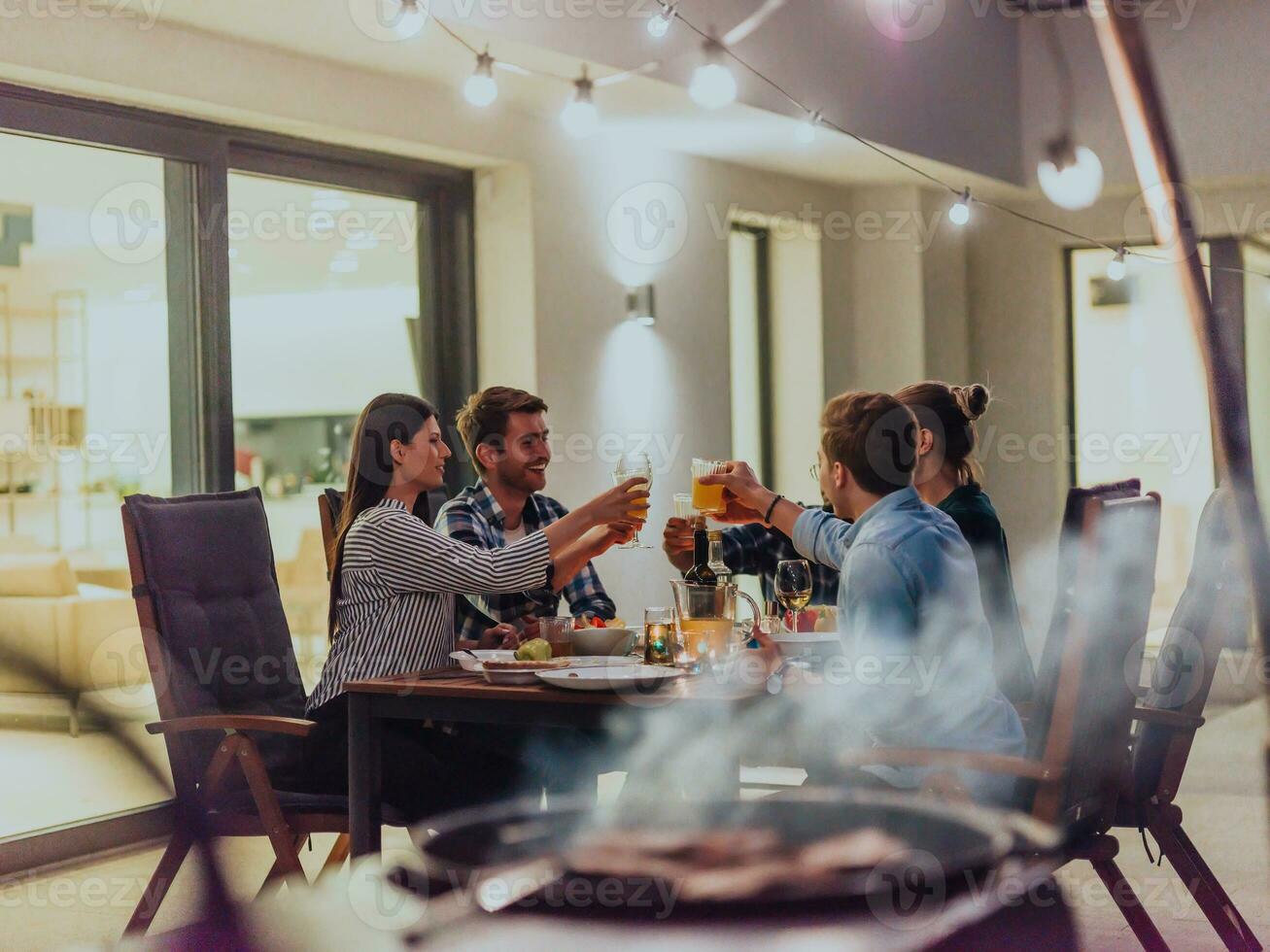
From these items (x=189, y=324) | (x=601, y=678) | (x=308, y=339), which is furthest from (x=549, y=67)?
(x=601, y=678)

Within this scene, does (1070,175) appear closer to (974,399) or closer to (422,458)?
(974,399)

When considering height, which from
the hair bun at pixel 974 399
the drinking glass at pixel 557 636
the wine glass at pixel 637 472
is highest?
the hair bun at pixel 974 399

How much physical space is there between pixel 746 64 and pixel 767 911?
4.89 meters

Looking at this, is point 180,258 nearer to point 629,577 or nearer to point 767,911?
point 629,577

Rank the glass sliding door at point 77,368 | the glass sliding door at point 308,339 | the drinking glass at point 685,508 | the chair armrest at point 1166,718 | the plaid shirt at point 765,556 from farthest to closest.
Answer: the glass sliding door at point 308,339, the glass sliding door at point 77,368, the plaid shirt at point 765,556, the drinking glass at point 685,508, the chair armrest at point 1166,718

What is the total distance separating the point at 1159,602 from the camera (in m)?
7.70

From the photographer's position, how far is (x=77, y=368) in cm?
396

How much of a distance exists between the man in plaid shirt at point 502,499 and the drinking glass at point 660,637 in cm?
43

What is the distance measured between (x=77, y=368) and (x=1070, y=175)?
515cm

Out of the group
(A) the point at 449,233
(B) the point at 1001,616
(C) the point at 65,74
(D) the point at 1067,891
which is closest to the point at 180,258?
(C) the point at 65,74

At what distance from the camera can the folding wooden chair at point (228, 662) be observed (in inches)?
102

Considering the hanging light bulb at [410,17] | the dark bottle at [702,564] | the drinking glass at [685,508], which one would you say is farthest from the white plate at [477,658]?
the hanging light bulb at [410,17]

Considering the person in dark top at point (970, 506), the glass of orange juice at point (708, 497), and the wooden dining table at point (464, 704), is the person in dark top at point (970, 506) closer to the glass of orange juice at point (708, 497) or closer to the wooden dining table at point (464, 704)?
the glass of orange juice at point (708, 497)

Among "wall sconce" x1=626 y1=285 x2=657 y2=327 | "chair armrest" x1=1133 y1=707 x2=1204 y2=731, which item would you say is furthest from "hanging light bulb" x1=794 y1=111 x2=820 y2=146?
"chair armrest" x1=1133 y1=707 x2=1204 y2=731
